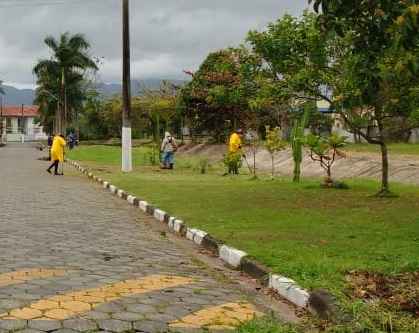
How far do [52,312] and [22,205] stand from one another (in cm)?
824

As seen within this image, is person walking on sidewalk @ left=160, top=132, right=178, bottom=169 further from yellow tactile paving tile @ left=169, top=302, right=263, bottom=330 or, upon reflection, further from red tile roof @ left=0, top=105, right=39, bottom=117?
red tile roof @ left=0, top=105, right=39, bottom=117

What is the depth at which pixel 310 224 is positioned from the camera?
30.1 ft

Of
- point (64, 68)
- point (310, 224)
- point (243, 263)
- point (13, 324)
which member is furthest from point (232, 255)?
point (64, 68)

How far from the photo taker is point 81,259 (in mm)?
Answer: 7219

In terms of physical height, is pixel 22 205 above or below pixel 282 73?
below

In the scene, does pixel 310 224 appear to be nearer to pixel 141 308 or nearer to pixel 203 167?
pixel 141 308

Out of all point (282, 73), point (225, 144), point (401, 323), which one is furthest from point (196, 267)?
point (225, 144)

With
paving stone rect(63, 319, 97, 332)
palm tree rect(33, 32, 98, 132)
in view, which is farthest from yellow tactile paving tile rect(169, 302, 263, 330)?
palm tree rect(33, 32, 98, 132)

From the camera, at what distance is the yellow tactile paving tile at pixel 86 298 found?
4871 mm

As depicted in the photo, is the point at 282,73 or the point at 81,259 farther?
the point at 282,73

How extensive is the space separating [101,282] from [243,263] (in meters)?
1.67

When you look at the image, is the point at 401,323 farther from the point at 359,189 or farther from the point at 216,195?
the point at 359,189

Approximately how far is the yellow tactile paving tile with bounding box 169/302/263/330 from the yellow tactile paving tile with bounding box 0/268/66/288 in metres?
1.86

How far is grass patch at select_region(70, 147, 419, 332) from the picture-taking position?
246 inches
